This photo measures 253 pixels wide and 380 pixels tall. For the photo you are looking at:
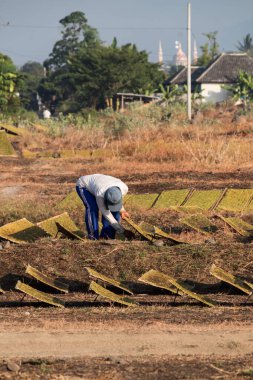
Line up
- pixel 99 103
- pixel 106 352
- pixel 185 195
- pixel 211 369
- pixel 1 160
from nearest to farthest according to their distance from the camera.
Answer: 1. pixel 211 369
2. pixel 106 352
3. pixel 185 195
4. pixel 1 160
5. pixel 99 103

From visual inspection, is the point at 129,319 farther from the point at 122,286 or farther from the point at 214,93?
the point at 214,93

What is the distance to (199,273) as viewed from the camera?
10914 millimetres

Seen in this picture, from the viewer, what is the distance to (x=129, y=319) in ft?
28.0

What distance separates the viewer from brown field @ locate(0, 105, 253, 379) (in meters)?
6.90

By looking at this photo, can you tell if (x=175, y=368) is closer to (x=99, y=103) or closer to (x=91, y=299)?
(x=91, y=299)

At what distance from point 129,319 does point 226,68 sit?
193 ft

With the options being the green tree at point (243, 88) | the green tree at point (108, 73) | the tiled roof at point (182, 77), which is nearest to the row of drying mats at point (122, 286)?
the green tree at point (243, 88)

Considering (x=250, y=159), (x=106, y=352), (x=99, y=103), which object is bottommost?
(x=99, y=103)

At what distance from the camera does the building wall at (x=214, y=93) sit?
215 feet

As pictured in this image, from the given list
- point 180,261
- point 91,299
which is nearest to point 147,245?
point 180,261

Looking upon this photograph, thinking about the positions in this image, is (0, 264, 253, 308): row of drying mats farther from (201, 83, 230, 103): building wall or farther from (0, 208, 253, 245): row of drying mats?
(201, 83, 230, 103): building wall

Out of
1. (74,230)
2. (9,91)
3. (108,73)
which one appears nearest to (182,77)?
(108,73)

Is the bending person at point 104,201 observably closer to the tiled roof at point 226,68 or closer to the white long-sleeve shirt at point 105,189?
the white long-sleeve shirt at point 105,189

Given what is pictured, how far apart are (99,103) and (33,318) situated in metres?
54.4
